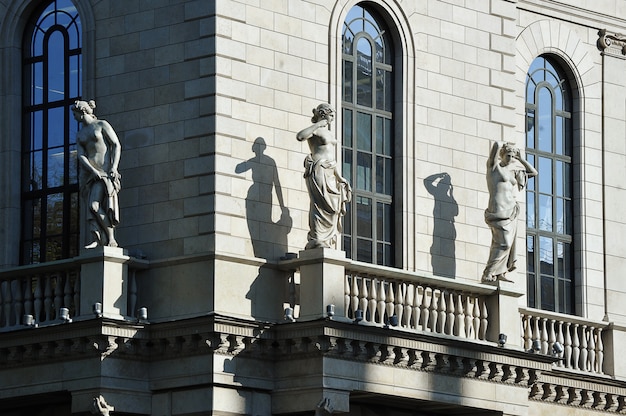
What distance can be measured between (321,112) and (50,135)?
4.75m

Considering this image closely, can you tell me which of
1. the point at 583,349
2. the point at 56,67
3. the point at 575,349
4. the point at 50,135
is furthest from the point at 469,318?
the point at 56,67

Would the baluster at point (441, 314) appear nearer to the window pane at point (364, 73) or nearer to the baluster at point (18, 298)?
the window pane at point (364, 73)

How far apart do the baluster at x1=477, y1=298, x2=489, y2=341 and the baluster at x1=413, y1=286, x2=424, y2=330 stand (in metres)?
1.40

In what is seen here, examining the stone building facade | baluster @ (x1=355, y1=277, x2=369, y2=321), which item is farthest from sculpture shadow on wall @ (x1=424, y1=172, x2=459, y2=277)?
baluster @ (x1=355, y1=277, x2=369, y2=321)

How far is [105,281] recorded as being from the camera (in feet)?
121

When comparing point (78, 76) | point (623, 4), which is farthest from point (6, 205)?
point (623, 4)

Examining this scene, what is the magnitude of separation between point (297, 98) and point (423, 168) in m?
2.89

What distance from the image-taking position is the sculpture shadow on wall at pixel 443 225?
4056 centimetres

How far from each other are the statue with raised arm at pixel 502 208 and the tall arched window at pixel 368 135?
1637mm

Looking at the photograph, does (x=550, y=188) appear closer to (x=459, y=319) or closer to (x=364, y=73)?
(x=364, y=73)

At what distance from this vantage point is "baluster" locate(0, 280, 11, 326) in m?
38.3

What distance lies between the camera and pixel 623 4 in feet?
150

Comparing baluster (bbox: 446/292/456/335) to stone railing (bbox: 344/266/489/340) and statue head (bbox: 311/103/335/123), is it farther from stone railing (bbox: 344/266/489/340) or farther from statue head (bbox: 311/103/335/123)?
statue head (bbox: 311/103/335/123)

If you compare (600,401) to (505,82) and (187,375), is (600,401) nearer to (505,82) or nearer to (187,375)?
(505,82)
